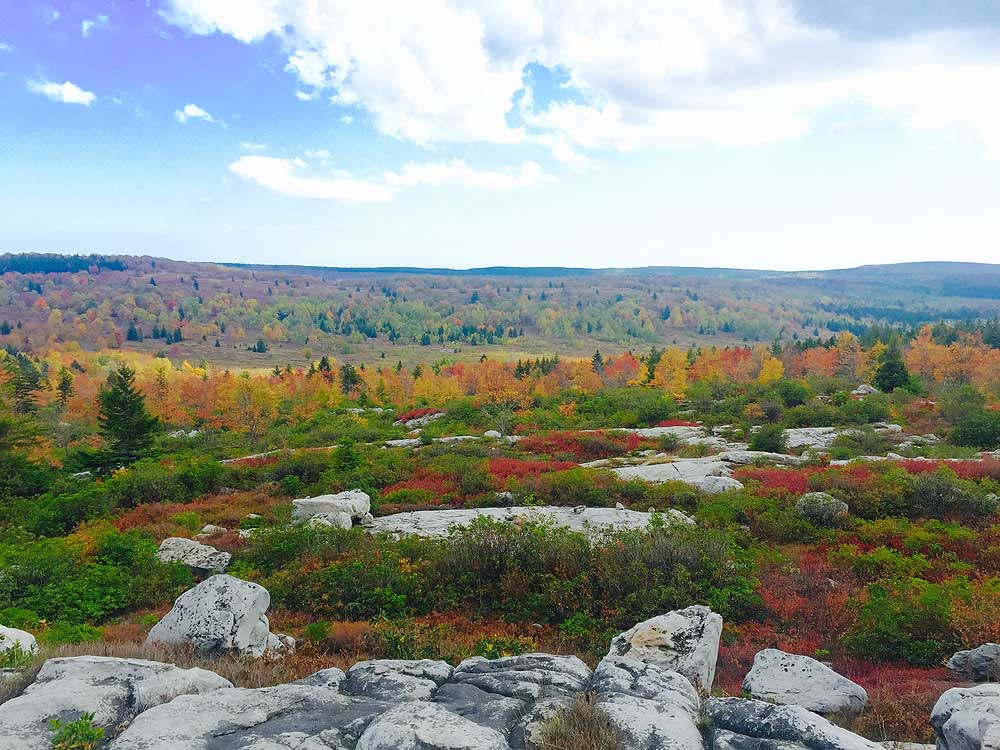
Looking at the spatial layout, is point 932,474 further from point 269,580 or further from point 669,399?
point 669,399

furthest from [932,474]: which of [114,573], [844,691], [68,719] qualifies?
[114,573]

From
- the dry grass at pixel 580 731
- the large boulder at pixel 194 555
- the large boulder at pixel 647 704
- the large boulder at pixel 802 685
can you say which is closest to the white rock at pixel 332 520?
the large boulder at pixel 194 555

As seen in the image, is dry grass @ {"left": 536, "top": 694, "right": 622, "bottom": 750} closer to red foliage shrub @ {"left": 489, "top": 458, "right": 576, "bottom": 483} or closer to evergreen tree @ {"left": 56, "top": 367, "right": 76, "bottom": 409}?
red foliage shrub @ {"left": 489, "top": 458, "right": 576, "bottom": 483}

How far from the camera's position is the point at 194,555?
1375 centimetres

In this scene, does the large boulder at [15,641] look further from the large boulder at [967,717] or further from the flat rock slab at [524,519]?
the large boulder at [967,717]

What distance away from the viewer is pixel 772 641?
9680 millimetres

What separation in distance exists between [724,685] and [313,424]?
159 feet

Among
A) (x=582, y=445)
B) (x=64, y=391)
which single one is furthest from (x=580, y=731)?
(x=64, y=391)

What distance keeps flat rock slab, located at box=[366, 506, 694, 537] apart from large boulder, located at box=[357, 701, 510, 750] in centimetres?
899

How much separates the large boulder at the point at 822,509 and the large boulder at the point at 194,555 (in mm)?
15878

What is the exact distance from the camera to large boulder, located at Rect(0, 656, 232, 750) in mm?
5094

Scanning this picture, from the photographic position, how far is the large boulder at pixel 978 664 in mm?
7742

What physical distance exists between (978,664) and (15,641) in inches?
549

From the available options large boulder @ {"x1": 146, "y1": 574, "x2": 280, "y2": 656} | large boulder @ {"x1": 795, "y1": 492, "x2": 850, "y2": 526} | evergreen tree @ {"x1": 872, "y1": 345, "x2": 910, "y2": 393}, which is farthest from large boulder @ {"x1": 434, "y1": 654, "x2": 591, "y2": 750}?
evergreen tree @ {"x1": 872, "y1": 345, "x2": 910, "y2": 393}
